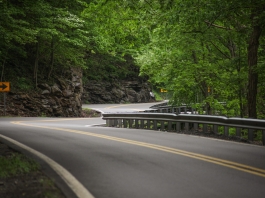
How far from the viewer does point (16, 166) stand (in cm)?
706

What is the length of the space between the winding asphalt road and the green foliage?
69cm

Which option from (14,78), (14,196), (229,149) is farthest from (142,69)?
(14,196)

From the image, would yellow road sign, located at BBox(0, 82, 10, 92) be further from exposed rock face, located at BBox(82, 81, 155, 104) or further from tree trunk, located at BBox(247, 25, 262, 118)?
exposed rock face, located at BBox(82, 81, 155, 104)

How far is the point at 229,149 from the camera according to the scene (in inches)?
387

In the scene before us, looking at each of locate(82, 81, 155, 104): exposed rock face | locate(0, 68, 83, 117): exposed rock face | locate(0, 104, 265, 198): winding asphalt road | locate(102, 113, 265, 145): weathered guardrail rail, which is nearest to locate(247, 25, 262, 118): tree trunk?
locate(102, 113, 265, 145): weathered guardrail rail

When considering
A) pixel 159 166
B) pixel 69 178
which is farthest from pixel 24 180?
pixel 159 166

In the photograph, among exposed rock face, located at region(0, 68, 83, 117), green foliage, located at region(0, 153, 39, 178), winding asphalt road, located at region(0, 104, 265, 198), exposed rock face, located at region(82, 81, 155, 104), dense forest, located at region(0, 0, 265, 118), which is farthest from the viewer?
exposed rock face, located at region(82, 81, 155, 104)

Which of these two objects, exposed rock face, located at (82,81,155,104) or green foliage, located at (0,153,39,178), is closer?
green foliage, located at (0,153,39,178)

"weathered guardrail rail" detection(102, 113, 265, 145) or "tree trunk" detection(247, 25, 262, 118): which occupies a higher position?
"tree trunk" detection(247, 25, 262, 118)

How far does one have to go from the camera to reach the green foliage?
661cm

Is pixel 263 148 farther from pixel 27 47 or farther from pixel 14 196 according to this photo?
pixel 27 47

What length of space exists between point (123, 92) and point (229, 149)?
45.6 metres

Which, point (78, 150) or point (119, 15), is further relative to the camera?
point (119, 15)

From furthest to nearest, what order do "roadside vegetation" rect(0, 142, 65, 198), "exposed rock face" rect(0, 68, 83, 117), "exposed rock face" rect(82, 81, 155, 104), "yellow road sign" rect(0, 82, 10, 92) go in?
"exposed rock face" rect(82, 81, 155, 104), "exposed rock face" rect(0, 68, 83, 117), "yellow road sign" rect(0, 82, 10, 92), "roadside vegetation" rect(0, 142, 65, 198)
